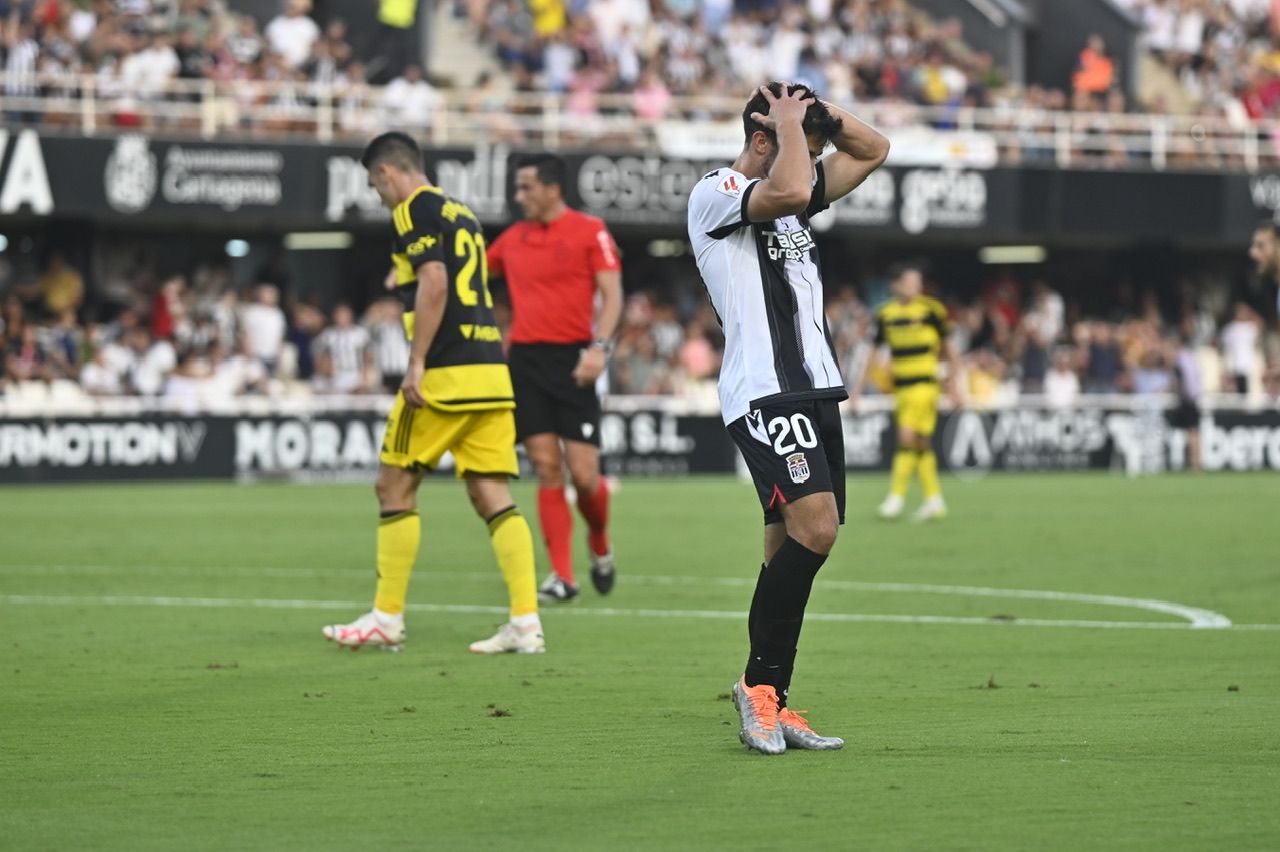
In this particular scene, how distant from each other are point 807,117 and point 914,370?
12.7m

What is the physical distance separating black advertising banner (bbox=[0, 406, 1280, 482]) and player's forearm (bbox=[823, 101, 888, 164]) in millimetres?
17763

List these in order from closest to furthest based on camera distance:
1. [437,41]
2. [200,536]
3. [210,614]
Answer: [210,614] → [200,536] → [437,41]

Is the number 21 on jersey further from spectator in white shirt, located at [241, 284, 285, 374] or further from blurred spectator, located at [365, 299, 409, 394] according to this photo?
blurred spectator, located at [365, 299, 409, 394]

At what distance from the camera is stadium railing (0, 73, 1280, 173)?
26.9m

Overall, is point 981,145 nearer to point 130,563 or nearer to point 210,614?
point 130,563

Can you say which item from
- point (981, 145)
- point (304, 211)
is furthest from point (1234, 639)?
point (981, 145)

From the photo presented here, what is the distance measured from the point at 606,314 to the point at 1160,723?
503cm

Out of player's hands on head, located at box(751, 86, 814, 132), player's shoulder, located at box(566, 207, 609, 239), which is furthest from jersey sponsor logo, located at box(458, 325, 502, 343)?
player's hands on head, located at box(751, 86, 814, 132)

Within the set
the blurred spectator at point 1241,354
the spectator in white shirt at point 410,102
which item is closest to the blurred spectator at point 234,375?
the spectator in white shirt at point 410,102

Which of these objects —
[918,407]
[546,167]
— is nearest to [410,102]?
[918,407]

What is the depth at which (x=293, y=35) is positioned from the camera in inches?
1122

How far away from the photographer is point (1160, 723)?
278 inches

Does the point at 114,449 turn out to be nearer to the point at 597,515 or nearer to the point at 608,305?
the point at 597,515

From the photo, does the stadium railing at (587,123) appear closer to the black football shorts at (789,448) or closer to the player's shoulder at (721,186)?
the player's shoulder at (721,186)
